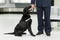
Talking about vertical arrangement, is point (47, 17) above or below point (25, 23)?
above

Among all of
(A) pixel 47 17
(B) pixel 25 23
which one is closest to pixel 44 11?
(A) pixel 47 17

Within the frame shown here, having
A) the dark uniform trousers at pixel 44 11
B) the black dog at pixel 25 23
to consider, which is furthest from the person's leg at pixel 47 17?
the black dog at pixel 25 23

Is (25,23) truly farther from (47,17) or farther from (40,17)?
(47,17)

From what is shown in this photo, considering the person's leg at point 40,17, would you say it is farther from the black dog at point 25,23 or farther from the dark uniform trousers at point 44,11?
the black dog at point 25,23

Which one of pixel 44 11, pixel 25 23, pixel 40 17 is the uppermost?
pixel 44 11

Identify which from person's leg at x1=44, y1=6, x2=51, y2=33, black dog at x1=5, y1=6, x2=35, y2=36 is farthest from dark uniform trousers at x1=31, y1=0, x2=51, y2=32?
black dog at x1=5, y1=6, x2=35, y2=36

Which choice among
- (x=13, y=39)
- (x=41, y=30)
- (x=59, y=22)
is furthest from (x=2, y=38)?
(x=59, y=22)

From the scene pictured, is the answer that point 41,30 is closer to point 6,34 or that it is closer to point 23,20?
point 23,20

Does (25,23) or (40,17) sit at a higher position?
(40,17)

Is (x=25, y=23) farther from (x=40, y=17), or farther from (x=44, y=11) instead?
(x=44, y=11)

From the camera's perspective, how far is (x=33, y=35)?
140 inches

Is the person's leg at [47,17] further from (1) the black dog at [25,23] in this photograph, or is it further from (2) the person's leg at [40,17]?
(1) the black dog at [25,23]

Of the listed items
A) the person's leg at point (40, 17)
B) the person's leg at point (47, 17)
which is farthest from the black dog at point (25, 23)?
the person's leg at point (47, 17)

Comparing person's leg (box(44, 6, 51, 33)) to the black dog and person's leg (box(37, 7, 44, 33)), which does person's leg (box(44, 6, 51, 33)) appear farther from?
the black dog
